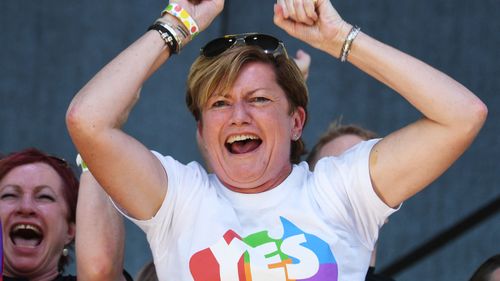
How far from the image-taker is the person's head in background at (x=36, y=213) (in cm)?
303

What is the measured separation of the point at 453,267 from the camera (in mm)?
3990

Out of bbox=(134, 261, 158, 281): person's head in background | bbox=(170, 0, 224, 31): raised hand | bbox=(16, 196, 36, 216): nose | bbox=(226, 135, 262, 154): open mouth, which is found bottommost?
bbox=(134, 261, 158, 281): person's head in background

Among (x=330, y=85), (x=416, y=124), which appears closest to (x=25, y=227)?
(x=416, y=124)

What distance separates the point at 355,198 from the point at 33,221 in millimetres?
1051

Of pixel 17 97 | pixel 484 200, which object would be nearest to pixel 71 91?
pixel 17 97

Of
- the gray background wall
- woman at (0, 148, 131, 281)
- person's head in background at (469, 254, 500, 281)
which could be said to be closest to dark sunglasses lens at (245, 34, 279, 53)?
woman at (0, 148, 131, 281)

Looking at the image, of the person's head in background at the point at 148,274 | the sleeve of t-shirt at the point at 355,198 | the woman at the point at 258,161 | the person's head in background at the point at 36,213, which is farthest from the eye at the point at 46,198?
the sleeve of t-shirt at the point at 355,198

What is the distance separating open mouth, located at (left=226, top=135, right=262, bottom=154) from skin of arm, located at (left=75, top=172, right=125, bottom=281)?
38 centimetres

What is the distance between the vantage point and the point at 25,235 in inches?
122

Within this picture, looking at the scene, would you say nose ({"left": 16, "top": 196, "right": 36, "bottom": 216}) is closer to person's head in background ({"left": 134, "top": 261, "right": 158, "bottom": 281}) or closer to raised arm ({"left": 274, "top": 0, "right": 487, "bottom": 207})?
person's head in background ({"left": 134, "top": 261, "right": 158, "bottom": 281})

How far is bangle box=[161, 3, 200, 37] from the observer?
2.52m

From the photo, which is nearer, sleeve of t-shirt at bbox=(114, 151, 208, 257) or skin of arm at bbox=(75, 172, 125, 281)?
sleeve of t-shirt at bbox=(114, 151, 208, 257)

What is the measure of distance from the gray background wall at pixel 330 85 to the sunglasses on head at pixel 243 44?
1572 mm

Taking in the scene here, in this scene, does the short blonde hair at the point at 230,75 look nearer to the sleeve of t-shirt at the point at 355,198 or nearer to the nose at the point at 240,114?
the nose at the point at 240,114
